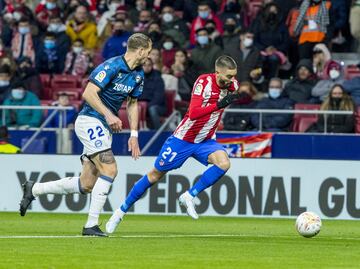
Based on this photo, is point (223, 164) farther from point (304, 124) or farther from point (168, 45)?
point (168, 45)

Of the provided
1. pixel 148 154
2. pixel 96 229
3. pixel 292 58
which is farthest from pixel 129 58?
pixel 292 58

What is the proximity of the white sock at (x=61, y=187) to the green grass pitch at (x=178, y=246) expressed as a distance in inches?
20.2

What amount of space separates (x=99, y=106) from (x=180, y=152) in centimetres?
242

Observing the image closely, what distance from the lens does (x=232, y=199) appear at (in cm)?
2158

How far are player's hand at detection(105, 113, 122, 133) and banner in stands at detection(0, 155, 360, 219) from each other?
717 cm

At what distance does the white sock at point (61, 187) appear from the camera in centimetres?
1573

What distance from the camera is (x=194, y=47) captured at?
27.3 metres

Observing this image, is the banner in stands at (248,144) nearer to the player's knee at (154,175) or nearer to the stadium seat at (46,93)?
the stadium seat at (46,93)

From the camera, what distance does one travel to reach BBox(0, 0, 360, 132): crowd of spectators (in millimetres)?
24922

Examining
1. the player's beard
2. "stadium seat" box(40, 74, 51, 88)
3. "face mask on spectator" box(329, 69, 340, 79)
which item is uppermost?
the player's beard

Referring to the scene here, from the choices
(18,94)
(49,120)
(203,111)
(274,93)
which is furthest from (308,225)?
(18,94)

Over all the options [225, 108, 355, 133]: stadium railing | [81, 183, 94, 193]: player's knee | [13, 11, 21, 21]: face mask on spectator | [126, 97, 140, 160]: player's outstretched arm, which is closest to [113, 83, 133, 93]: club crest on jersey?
[126, 97, 140, 160]: player's outstretched arm

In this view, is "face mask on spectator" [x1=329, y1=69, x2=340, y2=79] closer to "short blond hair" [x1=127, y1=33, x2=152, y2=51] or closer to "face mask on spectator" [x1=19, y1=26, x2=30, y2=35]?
"face mask on spectator" [x1=19, y1=26, x2=30, y2=35]

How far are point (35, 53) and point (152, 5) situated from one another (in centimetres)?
296
